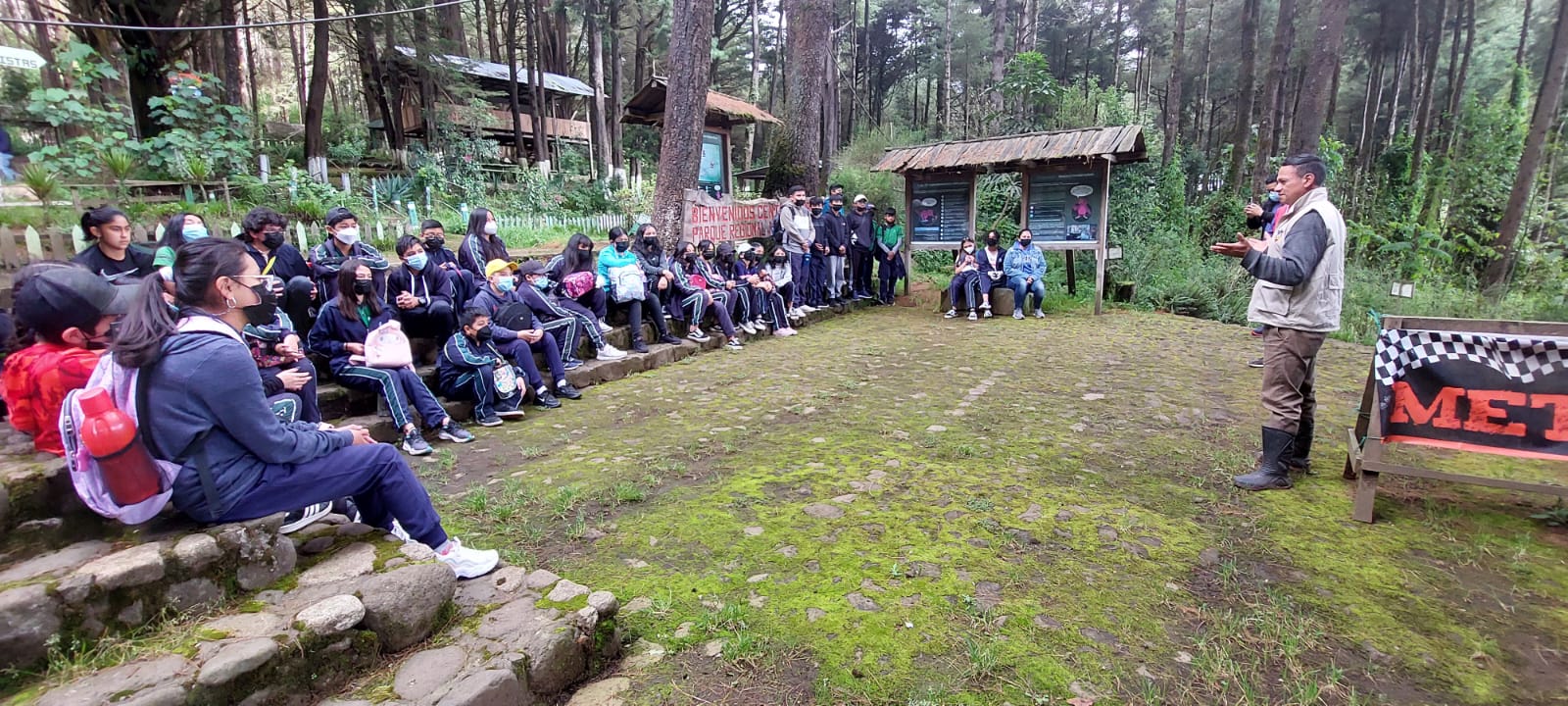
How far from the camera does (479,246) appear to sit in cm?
700

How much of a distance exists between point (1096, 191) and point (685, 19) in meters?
6.47

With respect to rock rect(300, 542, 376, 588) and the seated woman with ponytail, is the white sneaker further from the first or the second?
rock rect(300, 542, 376, 588)

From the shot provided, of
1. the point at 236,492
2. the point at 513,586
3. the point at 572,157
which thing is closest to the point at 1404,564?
the point at 513,586

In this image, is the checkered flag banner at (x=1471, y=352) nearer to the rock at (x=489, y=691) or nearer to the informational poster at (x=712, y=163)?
the rock at (x=489, y=691)

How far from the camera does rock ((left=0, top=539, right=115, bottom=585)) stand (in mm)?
2316

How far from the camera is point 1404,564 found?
10.8ft

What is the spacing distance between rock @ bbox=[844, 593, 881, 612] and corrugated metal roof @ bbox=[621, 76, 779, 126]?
40.1ft

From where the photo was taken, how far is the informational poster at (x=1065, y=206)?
1083 cm

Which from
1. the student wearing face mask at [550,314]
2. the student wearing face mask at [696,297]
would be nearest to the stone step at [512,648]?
the student wearing face mask at [550,314]

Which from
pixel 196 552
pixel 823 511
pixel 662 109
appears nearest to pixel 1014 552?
pixel 823 511

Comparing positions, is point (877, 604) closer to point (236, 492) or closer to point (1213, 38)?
point (236, 492)

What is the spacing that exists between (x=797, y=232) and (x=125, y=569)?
9.15 meters

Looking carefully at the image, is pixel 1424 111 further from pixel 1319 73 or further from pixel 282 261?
pixel 282 261

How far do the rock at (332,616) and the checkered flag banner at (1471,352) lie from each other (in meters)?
4.89
